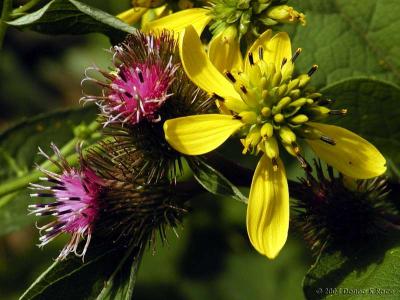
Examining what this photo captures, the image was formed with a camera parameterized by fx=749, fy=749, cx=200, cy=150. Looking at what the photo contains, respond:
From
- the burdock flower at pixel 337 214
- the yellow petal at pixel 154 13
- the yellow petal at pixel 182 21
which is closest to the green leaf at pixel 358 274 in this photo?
the burdock flower at pixel 337 214

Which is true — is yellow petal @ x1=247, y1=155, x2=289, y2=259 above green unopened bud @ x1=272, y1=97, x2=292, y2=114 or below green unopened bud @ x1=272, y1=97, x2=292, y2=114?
below

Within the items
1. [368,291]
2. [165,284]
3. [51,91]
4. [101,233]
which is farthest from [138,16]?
[51,91]

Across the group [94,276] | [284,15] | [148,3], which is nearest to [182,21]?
[148,3]

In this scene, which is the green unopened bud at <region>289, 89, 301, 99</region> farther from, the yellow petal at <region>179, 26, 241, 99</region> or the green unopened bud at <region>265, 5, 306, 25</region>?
the green unopened bud at <region>265, 5, 306, 25</region>

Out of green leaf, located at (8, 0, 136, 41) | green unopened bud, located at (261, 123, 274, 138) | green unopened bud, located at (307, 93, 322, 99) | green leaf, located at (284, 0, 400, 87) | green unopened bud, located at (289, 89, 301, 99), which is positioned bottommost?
A: green leaf, located at (284, 0, 400, 87)

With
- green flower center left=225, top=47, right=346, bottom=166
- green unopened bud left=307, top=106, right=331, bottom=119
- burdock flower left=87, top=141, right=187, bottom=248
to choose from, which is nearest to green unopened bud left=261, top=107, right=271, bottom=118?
green flower center left=225, top=47, right=346, bottom=166

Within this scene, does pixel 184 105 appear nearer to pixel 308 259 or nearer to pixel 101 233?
pixel 101 233

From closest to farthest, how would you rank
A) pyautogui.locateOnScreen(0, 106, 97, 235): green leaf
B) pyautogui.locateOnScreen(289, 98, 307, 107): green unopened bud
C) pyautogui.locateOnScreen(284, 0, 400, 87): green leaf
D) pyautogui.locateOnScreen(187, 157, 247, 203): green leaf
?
pyautogui.locateOnScreen(187, 157, 247, 203): green leaf, pyautogui.locateOnScreen(289, 98, 307, 107): green unopened bud, pyautogui.locateOnScreen(284, 0, 400, 87): green leaf, pyautogui.locateOnScreen(0, 106, 97, 235): green leaf

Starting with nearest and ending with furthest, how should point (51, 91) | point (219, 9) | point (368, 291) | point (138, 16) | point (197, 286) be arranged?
point (368, 291) → point (219, 9) → point (138, 16) → point (197, 286) → point (51, 91)
